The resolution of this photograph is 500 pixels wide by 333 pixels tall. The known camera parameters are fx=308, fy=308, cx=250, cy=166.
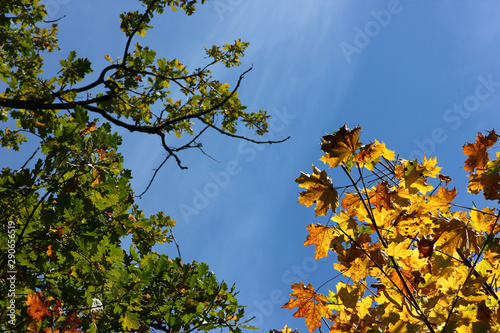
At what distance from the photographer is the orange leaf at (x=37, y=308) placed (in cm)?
233

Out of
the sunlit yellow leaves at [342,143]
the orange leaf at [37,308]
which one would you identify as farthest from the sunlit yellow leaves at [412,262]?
the orange leaf at [37,308]

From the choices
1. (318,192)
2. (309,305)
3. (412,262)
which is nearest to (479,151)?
(412,262)

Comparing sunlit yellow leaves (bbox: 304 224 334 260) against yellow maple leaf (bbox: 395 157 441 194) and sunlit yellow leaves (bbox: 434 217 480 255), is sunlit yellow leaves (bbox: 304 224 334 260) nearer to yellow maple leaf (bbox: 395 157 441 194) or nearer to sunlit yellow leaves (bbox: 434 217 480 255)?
yellow maple leaf (bbox: 395 157 441 194)

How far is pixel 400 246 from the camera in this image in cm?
188

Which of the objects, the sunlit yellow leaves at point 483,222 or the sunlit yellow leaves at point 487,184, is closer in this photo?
the sunlit yellow leaves at point 487,184

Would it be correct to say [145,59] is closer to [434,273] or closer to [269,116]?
[269,116]

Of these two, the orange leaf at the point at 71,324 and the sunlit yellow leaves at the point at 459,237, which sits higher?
the sunlit yellow leaves at the point at 459,237

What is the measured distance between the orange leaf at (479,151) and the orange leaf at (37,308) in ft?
11.1

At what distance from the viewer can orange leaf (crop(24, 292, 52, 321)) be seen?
7.66 feet

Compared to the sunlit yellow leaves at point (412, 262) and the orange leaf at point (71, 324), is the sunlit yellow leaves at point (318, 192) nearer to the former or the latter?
the sunlit yellow leaves at point (412, 262)

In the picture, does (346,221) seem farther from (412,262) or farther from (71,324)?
(71,324)

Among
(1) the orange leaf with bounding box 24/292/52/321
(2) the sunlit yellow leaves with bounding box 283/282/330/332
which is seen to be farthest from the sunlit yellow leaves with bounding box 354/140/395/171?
(1) the orange leaf with bounding box 24/292/52/321

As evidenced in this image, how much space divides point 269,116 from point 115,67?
317 cm

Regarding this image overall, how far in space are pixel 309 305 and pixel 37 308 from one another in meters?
2.07
